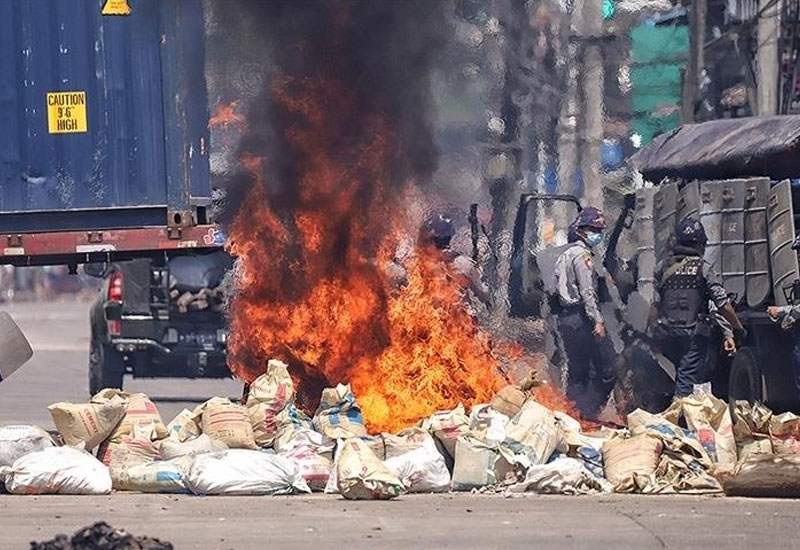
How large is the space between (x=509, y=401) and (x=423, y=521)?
2.54 meters

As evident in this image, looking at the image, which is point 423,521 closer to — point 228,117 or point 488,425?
point 488,425

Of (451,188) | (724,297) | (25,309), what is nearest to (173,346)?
(451,188)

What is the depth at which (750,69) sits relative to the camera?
1004 inches

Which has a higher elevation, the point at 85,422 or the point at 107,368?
the point at 85,422

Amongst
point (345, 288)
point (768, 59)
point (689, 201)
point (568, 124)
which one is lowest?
point (345, 288)

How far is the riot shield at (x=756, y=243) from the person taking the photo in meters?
13.3

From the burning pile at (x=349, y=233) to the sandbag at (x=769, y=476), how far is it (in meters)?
2.93

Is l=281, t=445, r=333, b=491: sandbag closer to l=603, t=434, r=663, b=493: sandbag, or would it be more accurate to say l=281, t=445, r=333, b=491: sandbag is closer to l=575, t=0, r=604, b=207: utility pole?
l=603, t=434, r=663, b=493: sandbag

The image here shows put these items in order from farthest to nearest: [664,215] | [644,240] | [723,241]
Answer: [644,240] < [664,215] < [723,241]

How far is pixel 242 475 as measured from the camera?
416 inches

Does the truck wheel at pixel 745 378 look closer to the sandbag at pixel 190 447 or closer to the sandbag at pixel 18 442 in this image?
the sandbag at pixel 190 447

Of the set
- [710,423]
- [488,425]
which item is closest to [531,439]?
[488,425]

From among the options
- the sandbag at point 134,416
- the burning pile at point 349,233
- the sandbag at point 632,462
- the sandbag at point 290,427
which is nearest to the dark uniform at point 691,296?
the burning pile at point 349,233

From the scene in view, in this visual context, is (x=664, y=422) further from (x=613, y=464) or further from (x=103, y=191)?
(x=103, y=191)
